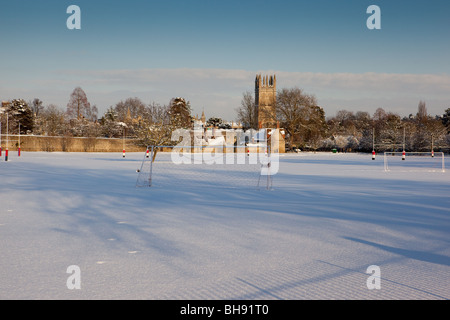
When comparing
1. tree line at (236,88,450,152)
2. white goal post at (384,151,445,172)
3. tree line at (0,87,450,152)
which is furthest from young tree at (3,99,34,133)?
white goal post at (384,151,445,172)

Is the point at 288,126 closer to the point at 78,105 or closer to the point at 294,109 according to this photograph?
the point at 294,109

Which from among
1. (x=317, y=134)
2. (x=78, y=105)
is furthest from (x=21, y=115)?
(x=317, y=134)

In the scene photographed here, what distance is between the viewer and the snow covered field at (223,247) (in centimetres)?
393

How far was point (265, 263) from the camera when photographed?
15.6 feet

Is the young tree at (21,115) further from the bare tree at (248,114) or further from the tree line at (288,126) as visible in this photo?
the bare tree at (248,114)

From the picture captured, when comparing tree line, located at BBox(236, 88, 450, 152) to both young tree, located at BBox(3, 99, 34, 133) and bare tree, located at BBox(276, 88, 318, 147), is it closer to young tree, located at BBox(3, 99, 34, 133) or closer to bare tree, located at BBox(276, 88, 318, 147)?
bare tree, located at BBox(276, 88, 318, 147)

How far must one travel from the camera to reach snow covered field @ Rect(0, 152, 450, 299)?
3930mm

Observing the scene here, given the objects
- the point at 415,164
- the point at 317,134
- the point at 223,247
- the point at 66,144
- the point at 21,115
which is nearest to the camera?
the point at 223,247

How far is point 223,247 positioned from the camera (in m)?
5.50

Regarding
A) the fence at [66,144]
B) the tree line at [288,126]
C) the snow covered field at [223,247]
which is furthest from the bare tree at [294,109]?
the snow covered field at [223,247]
